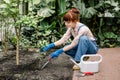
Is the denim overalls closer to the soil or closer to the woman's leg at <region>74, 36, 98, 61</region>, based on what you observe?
the woman's leg at <region>74, 36, 98, 61</region>

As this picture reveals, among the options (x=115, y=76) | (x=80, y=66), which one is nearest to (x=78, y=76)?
(x=80, y=66)

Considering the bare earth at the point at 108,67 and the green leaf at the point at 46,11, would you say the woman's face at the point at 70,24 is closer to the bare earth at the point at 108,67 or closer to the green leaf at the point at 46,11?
the bare earth at the point at 108,67

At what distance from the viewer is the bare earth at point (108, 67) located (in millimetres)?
4066

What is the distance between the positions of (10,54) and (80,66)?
1.61 meters

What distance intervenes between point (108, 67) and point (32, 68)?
1.18 metres

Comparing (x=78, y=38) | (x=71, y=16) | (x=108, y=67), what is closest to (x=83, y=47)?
(x=78, y=38)

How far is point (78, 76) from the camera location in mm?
4082

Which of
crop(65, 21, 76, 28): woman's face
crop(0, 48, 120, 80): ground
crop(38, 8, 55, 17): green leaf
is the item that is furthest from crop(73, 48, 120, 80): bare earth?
crop(38, 8, 55, 17): green leaf

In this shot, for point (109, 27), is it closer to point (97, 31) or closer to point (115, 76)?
point (97, 31)

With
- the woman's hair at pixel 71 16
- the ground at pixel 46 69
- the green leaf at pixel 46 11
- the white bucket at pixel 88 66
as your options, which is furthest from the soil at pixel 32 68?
the green leaf at pixel 46 11

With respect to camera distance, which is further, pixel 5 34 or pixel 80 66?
pixel 5 34

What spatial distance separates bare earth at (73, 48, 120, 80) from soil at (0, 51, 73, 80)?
0.24 m

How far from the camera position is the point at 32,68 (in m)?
4.39

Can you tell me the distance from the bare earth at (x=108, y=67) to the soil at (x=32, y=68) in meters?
0.24
